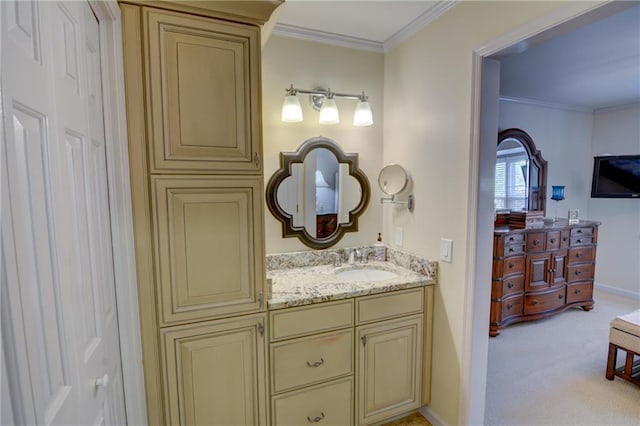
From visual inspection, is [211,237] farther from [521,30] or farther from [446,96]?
[521,30]

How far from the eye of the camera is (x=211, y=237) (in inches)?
56.0

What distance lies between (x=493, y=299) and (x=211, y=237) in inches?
109

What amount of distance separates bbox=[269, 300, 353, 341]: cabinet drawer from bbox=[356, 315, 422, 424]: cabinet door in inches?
5.9

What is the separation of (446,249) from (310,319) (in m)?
0.85

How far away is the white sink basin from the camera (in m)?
2.18

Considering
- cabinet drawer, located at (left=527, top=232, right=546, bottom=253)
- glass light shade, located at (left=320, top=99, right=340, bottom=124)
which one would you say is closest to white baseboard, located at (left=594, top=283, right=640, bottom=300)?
cabinet drawer, located at (left=527, top=232, right=546, bottom=253)

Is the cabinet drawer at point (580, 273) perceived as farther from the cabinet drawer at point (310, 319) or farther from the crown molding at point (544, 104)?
the cabinet drawer at point (310, 319)

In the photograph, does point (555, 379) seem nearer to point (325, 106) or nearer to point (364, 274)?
point (364, 274)

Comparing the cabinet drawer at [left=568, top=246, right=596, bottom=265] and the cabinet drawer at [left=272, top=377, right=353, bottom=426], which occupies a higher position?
the cabinet drawer at [left=568, top=246, right=596, bottom=265]

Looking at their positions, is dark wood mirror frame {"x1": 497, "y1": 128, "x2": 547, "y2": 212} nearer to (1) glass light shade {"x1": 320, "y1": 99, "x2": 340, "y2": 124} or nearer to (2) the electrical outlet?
(2) the electrical outlet

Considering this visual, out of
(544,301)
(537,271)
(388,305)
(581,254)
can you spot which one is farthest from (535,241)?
(388,305)

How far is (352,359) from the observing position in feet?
5.91

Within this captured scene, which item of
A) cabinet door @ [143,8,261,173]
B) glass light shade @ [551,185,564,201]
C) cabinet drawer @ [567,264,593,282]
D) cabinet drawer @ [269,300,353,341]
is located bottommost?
cabinet drawer @ [567,264,593,282]

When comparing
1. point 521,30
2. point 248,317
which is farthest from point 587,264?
point 248,317
